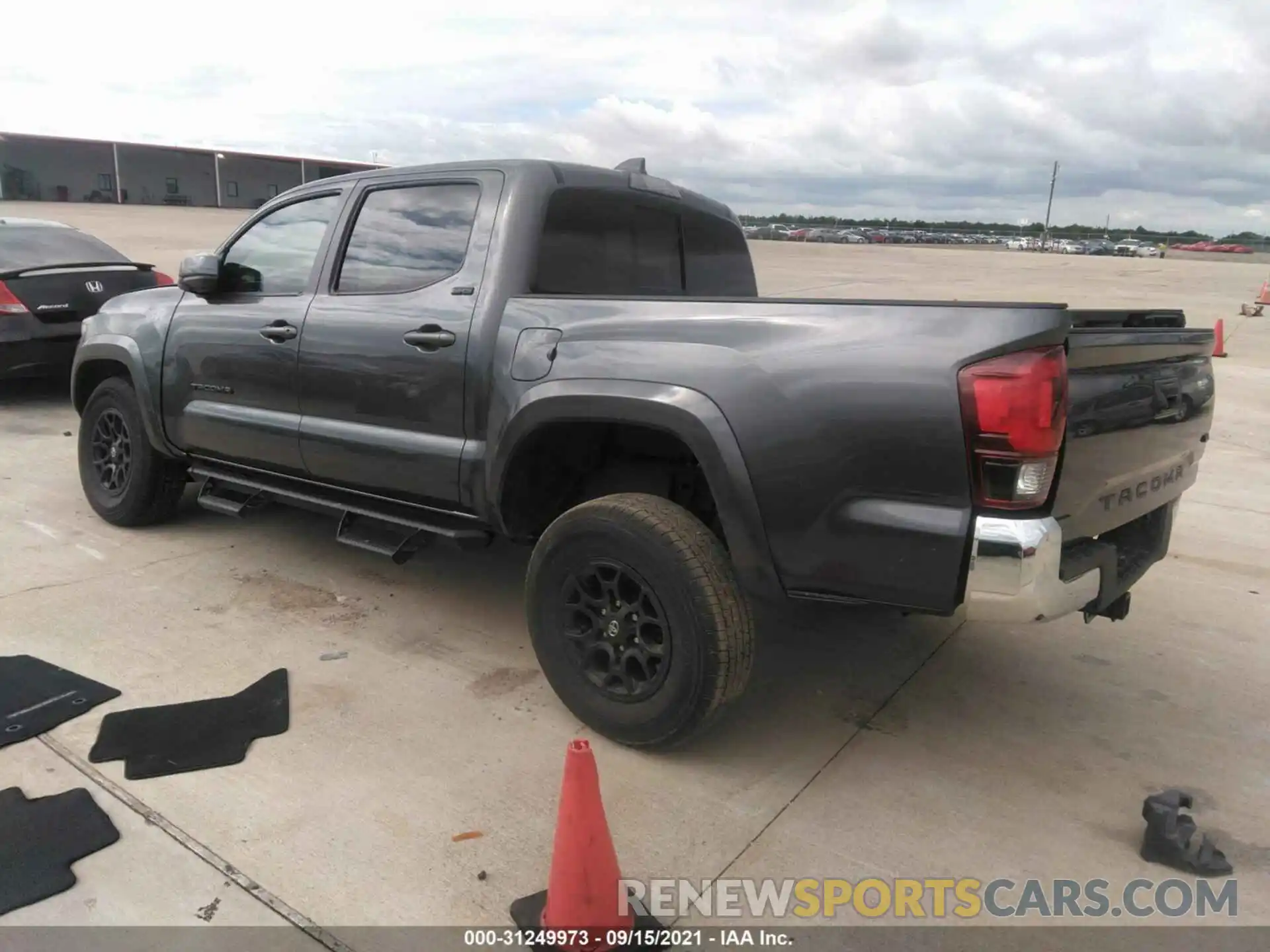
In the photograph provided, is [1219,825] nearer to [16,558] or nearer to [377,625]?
[377,625]

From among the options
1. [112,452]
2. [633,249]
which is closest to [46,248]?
[112,452]

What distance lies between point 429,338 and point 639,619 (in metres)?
1.35

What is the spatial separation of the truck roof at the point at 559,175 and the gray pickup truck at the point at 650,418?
18mm

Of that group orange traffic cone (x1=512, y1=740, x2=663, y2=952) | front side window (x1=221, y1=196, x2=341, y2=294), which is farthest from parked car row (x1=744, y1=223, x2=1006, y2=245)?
orange traffic cone (x1=512, y1=740, x2=663, y2=952)

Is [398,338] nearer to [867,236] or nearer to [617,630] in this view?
[617,630]

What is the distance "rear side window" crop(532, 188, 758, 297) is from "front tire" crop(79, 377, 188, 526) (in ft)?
8.94

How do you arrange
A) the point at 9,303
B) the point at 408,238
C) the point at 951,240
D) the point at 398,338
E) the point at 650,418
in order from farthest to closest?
the point at 951,240
the point at 9,303
the point at 408,238
the point at 398,338
the point at 650,418

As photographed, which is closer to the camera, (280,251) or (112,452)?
(280,251)

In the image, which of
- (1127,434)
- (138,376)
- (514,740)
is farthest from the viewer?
(138,376)

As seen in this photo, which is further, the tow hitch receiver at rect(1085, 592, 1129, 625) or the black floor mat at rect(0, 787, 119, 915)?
the tow hitch receiver at rect(1085, 592, 1129, 625)

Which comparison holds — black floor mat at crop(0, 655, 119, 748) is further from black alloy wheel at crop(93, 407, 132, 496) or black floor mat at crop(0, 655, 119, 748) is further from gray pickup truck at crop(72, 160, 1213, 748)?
black alloy wheel at crop(93, 407, 132, 496)

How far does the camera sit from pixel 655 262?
413 centimetres

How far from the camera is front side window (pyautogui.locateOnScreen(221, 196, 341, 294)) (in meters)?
4.20

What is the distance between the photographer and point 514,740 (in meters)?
3.20
